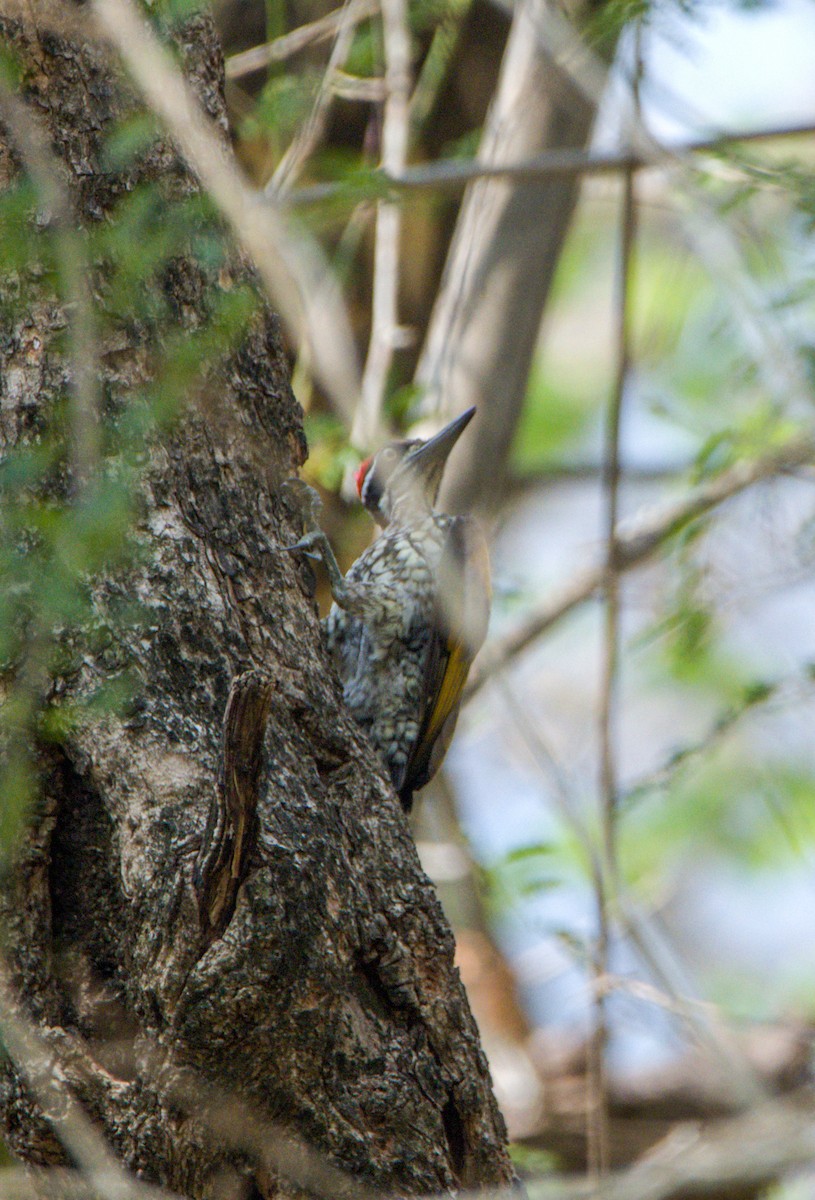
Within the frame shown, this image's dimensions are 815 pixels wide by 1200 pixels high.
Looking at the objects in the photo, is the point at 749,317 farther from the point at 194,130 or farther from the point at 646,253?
the point at 646,253

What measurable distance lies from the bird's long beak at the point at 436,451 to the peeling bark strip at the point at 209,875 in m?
1.63

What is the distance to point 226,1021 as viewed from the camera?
6.84ft

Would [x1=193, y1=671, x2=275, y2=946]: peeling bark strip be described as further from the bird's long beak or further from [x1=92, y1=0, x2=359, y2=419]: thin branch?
the bird's long beak

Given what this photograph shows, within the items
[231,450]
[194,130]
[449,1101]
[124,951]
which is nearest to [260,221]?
[231,450]

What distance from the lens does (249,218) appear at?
261 centimetres

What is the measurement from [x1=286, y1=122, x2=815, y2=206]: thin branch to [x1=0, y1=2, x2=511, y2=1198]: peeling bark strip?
1.14 m

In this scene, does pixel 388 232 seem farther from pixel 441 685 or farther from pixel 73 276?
pixel 73 276

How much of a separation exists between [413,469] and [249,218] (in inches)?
66.8

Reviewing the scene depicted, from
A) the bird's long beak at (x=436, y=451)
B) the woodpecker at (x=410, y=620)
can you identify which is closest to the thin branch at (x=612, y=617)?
the woodpecker at (x=410, y=620)

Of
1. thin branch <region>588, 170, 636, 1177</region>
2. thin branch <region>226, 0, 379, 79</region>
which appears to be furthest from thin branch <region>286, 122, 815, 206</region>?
thin branch <region>226, 0, 379, 79</region>

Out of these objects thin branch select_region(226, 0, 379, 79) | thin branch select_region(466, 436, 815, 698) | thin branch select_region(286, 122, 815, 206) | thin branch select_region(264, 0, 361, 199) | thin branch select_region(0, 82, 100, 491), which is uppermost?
thin branch select_region(226, 0, 379, 79)

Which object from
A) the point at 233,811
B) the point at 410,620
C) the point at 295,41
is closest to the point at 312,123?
the point at 295,41

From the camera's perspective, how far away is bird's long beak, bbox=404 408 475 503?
4.16 m

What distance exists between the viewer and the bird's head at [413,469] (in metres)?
4.13
